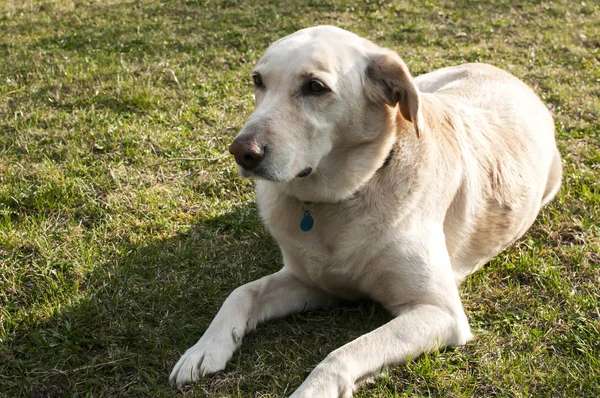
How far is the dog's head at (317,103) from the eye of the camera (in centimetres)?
296

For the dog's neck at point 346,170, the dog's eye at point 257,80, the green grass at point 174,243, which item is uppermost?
the dog's eye at point 257,80

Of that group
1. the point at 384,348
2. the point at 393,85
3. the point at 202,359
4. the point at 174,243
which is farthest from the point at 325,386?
the point at 174,243

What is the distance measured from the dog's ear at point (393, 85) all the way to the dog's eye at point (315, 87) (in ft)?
0.90

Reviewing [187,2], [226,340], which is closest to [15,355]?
[226,340]

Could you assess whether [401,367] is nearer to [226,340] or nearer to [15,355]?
[226,340]

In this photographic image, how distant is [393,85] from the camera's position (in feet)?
10.7

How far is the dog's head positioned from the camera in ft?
9.70

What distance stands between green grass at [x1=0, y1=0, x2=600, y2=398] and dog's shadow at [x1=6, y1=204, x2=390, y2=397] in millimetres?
10

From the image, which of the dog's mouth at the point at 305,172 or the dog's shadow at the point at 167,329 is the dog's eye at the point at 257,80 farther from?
the dog's shadow at the point at 167,329

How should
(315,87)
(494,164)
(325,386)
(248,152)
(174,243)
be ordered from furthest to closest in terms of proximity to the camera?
(174,243)
(494,164)
(315,87)
(248,152)
(325,386)

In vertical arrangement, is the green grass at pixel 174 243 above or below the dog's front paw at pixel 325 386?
below

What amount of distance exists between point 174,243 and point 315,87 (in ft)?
5.00

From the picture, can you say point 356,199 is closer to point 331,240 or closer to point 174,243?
point 331,240

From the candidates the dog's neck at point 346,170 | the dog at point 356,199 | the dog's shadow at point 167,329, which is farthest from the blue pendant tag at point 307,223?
the dog's shadow at point 167,329
